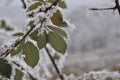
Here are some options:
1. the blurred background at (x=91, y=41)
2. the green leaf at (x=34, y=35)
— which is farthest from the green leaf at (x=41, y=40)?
the blurred background at (x=91, y=41)

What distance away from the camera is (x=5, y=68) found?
20.4 inches

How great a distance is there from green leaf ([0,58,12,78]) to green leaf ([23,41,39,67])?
72mm

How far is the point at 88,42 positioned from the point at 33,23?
827 inches

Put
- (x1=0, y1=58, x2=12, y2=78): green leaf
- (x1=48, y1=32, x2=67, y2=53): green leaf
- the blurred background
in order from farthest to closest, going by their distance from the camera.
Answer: the blurred background
(x1=48, y1=32, x2=67, y2=53): green leaf
(x1=0, y1=58, x2=12, y2=78): green leaf

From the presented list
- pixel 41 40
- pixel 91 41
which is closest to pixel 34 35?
pixel 41 40

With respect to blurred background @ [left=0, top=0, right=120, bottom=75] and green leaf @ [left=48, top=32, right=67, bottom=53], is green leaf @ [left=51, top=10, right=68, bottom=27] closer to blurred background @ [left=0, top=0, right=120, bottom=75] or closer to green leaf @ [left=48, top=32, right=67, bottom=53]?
green leaf @ [left=48, top=32, right=67, bottom=53]

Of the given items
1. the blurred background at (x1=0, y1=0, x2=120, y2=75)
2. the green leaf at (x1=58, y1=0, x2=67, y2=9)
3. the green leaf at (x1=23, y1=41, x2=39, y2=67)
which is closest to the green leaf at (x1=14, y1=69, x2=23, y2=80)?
the green leaf at (x1=23, y1=41, x2=39, y2=67)

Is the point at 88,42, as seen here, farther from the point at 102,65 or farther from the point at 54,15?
the point at 54,15

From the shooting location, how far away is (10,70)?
1.72ft

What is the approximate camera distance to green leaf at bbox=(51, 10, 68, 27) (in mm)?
639

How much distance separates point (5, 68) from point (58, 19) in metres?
0.17

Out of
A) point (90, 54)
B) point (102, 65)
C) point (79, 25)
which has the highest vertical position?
point (79, 25)

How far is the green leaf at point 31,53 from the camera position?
0.60m

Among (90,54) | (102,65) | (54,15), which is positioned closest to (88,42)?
(90,54)
